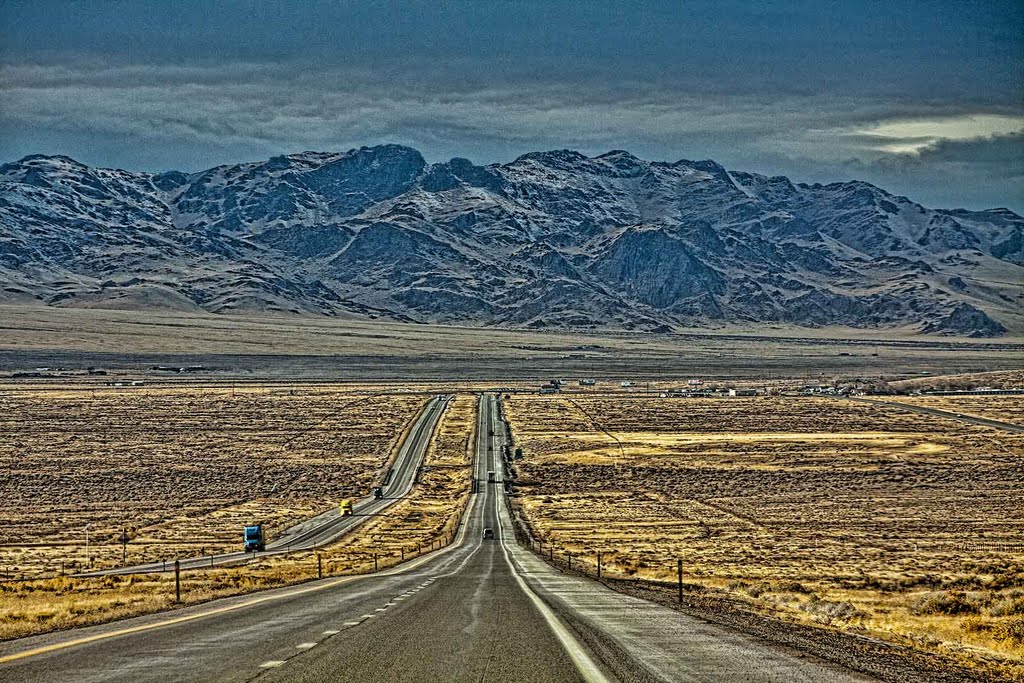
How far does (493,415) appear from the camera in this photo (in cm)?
14350

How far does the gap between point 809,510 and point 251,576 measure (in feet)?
138

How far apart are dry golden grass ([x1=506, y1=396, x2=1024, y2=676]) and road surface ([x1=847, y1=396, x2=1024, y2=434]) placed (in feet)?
11.8

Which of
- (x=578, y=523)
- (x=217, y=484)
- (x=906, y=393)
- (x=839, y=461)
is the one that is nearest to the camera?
(x=578, y=523)

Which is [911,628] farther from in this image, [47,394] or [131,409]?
[47,394]

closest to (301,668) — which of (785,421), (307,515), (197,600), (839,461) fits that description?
(197,600)

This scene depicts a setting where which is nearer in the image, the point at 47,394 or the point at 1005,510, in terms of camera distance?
the point at 1005,510

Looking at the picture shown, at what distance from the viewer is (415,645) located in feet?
43.0

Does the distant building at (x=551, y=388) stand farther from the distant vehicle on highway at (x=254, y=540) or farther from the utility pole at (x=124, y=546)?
the distant vehicle on highway at (x=254, y=540)

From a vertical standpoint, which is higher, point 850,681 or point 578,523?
point 850,681

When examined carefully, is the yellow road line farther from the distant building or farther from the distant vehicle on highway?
the distant building

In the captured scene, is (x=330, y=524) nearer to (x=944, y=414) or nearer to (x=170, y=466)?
(x=170, y=466)

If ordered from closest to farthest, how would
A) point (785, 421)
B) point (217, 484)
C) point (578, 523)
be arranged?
1. point (578, 523)
2. point (217, 484)
3. point (785, 421)

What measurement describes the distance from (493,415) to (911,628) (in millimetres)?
124113

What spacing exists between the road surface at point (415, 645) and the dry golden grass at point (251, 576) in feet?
5.29
